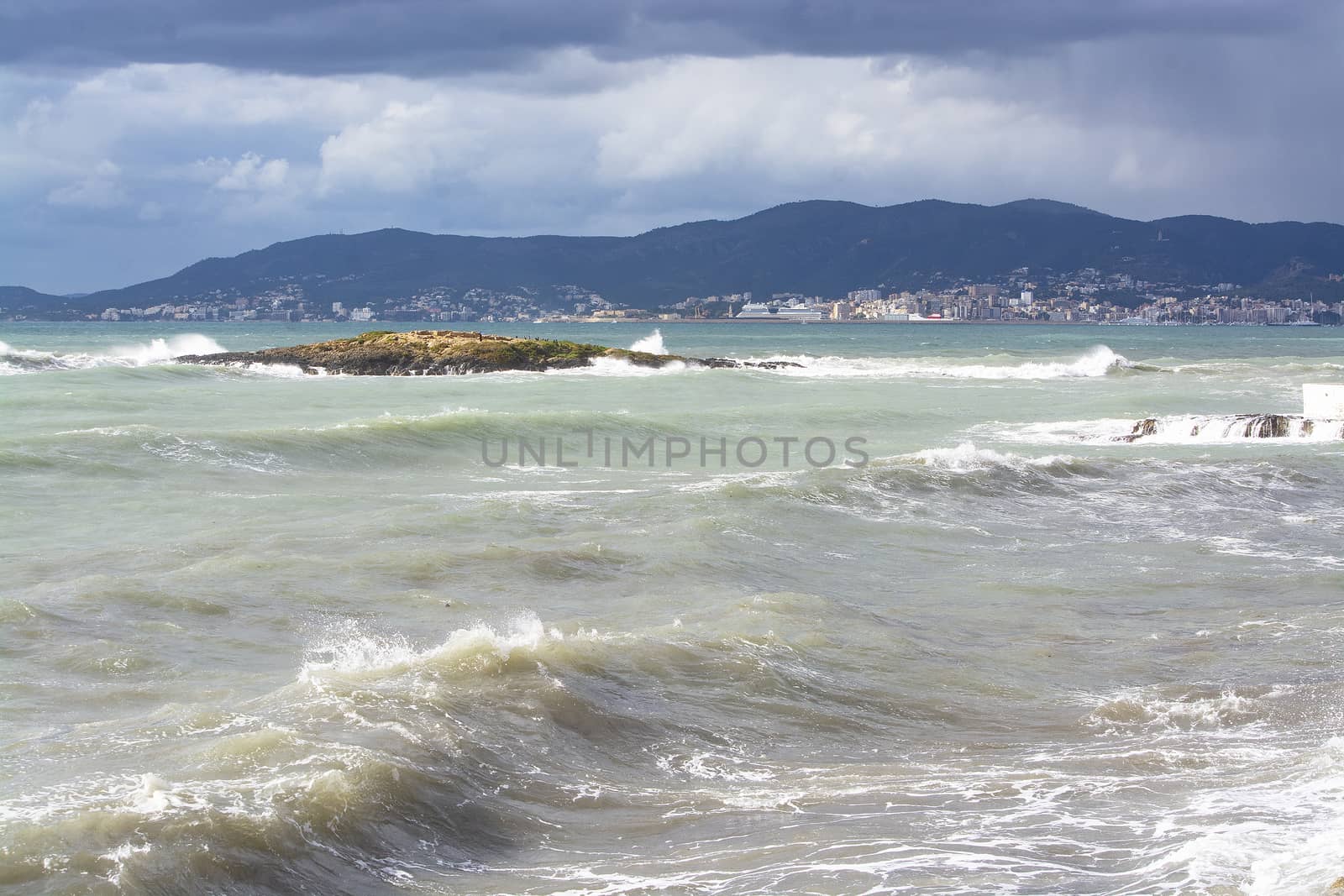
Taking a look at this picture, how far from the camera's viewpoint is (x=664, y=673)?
9.56m

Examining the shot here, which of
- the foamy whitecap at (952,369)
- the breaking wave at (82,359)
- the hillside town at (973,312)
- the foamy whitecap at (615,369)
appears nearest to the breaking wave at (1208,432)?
the foamy whitecap at (615,369)

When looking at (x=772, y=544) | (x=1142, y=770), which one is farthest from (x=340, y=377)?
(x=1142, y=770)

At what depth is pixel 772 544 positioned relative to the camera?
48.5 feet

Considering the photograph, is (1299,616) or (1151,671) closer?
(1151,671)

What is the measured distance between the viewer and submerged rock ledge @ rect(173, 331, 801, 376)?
47.0 m

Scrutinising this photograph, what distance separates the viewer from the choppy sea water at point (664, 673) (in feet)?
21.3

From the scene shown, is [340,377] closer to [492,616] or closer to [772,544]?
[772,544]

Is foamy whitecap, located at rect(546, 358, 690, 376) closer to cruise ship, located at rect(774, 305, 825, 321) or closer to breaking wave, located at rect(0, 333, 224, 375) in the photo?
breaking wave, located at rect(0, 333, 224, 375)

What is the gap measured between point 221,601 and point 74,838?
203 inches

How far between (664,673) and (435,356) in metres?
39.7

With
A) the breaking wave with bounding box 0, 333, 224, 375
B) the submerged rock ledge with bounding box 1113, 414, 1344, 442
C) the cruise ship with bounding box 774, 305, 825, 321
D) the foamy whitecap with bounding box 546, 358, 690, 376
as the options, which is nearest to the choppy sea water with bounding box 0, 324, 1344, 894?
the submerged rock ledge with bounding box 1113, 414, 1344, 442

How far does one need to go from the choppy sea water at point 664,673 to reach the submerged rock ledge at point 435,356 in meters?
25.1

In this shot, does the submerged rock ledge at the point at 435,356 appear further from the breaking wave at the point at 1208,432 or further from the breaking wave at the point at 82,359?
the breaking wave at the point at 1208,432

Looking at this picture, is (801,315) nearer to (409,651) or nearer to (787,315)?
(787,315)
